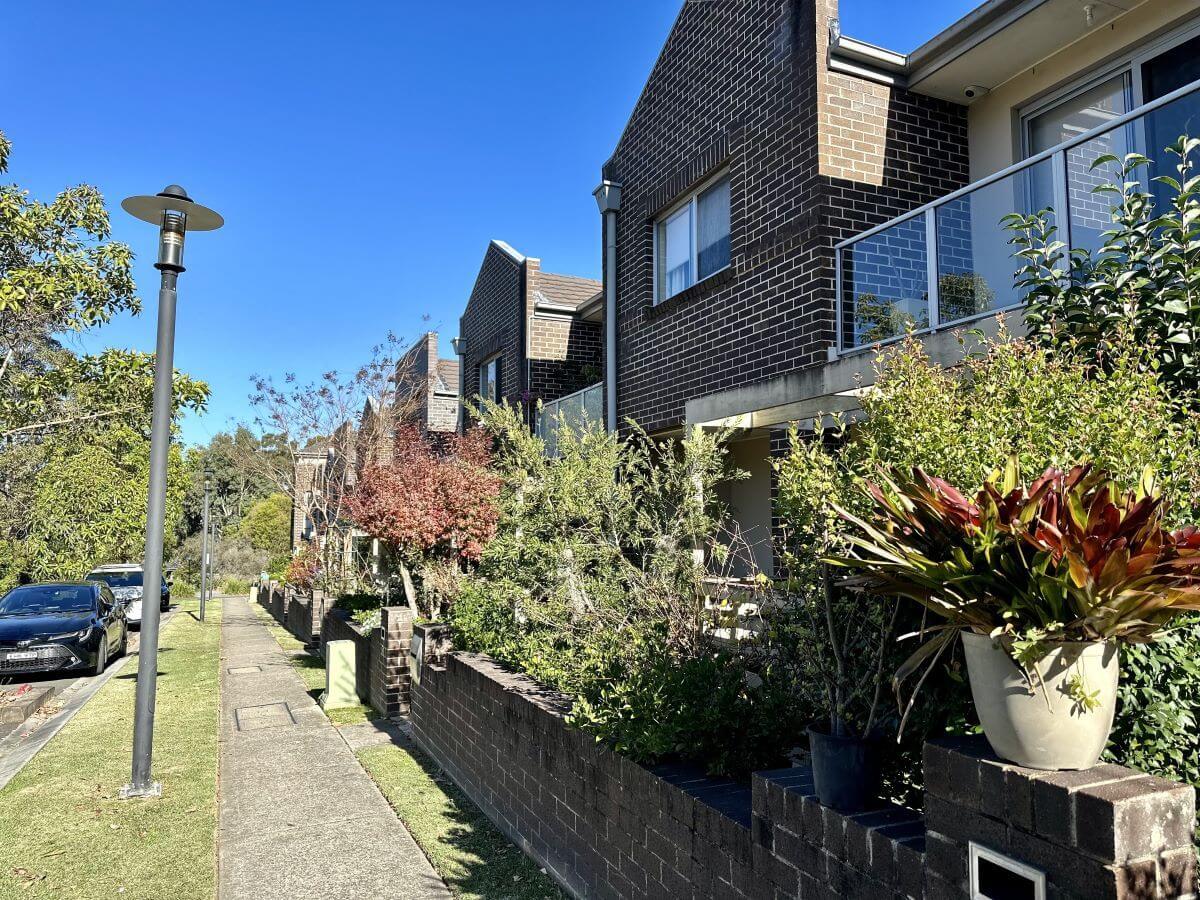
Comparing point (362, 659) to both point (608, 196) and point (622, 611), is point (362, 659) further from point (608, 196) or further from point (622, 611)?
point (608, 196)

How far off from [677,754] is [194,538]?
177 ft

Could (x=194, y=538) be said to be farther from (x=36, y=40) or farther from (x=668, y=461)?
(x=668, y=461)

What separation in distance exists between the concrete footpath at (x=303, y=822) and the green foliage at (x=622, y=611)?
151 cm

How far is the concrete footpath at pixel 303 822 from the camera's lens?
5.41 m

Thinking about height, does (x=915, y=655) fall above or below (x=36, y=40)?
below

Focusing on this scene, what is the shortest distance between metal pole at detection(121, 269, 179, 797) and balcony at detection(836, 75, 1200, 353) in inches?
237

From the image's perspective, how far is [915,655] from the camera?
8.75 ft

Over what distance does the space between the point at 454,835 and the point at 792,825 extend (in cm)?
384

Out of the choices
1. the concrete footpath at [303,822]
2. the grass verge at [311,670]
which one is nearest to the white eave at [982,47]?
the concrete footpath at [303,822]

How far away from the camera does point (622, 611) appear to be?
6098 millimetres

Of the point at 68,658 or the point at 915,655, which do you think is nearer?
the point at 915,655

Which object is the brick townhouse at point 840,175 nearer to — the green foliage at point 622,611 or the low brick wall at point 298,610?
the green foliage at point 622,611

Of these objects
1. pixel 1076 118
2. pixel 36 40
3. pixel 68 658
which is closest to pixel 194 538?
pixel 68 658

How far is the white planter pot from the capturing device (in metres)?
2.30
